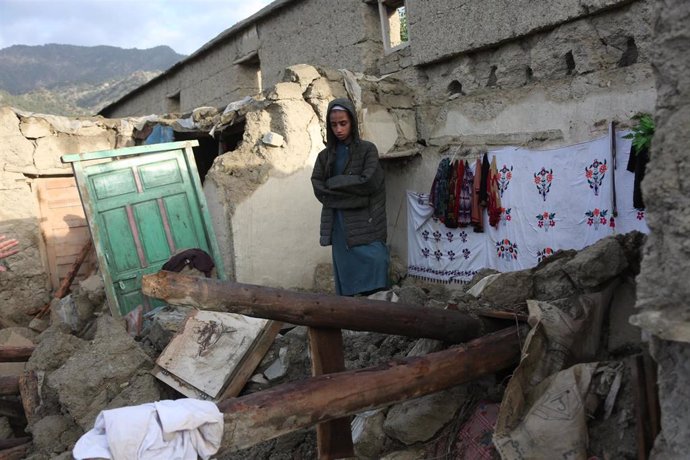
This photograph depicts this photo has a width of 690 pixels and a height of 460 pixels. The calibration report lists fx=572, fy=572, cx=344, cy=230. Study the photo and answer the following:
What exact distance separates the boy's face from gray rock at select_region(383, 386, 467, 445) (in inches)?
91.7

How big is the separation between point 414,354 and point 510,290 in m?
0.59

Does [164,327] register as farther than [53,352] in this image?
Yes

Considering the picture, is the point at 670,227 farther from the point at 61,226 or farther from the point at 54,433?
the point at 61,226

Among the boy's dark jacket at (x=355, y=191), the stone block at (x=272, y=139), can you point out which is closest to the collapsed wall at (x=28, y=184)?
the stone block at (x=272, y=139)

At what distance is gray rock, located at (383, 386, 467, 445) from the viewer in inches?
104

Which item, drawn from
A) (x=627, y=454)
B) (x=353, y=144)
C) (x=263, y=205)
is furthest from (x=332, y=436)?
(x=263, y=205)

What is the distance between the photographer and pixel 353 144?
177 inches

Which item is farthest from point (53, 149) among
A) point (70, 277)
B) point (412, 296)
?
point (412, 296)

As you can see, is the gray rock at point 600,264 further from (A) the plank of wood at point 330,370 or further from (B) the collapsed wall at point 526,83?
(B) the collapsed wall at point 526,83

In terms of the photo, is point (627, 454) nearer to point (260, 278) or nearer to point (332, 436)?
point (332, 436)

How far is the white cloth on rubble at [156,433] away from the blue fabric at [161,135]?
5545 millimetres

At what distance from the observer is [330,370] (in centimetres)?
240

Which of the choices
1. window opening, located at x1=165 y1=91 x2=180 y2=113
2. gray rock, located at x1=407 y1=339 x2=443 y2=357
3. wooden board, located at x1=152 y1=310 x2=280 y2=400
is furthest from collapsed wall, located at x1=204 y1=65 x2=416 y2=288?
window opening, located at x1=165 y1=91 x2=180 y2=113

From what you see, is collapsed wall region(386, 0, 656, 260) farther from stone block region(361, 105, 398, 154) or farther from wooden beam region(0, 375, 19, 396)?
wooden beam region(0, 375, 19, 396)
